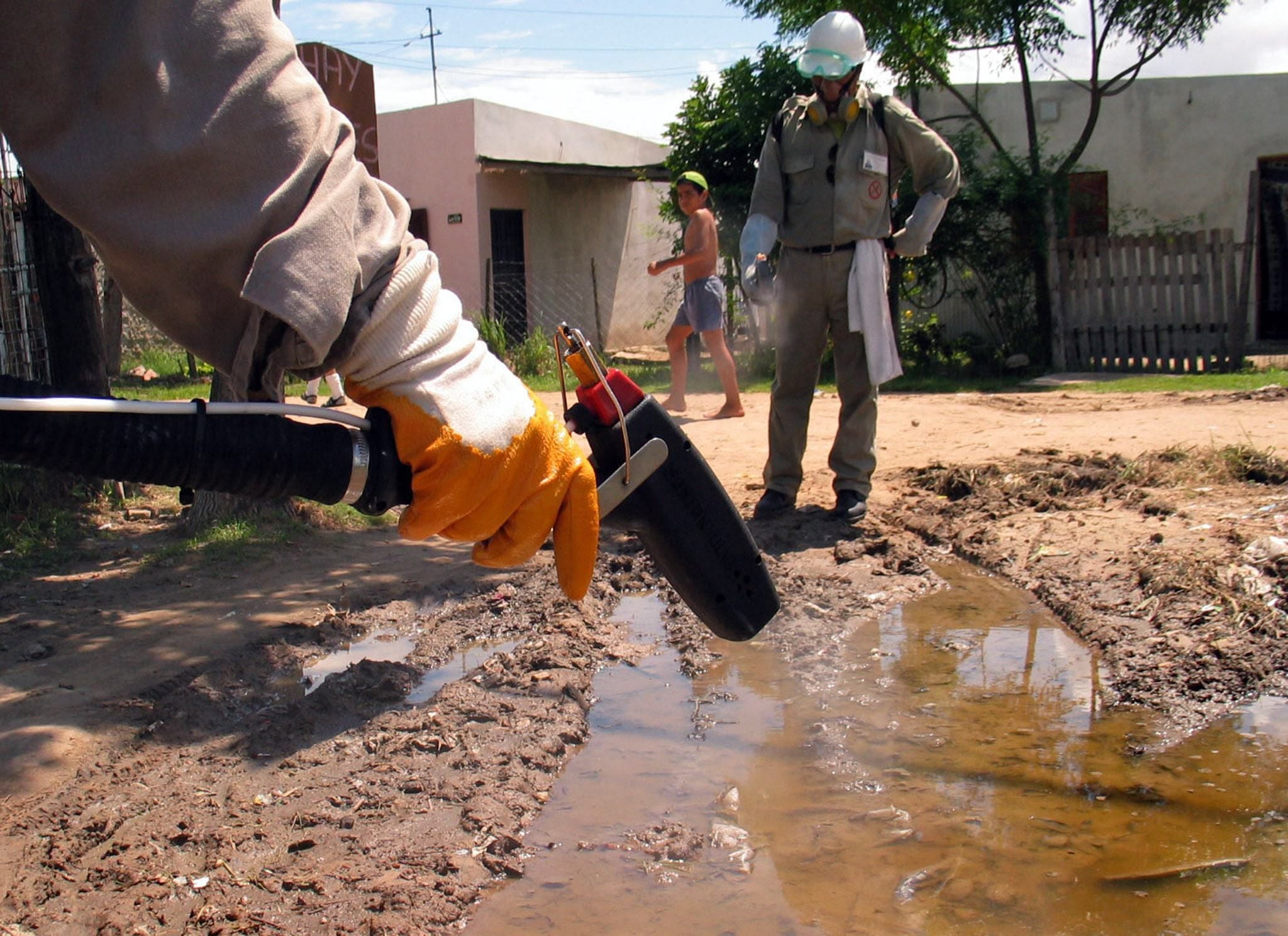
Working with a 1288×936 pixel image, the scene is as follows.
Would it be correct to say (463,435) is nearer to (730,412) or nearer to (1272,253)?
(730,412)

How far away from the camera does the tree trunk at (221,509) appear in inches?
198

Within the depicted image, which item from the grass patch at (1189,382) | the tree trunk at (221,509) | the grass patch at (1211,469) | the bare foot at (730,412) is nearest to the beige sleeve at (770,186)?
the grass patch at (1211,469)

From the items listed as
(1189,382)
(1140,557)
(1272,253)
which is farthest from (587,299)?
(1140,557)

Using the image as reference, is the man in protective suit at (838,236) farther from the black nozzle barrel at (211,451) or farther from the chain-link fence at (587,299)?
the chain-link fence at (587,299)

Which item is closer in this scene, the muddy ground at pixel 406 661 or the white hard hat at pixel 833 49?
the muddy ground at pixel 406 661

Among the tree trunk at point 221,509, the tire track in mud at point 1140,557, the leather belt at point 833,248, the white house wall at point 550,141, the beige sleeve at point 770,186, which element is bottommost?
the tire track in mud at point 1140,557

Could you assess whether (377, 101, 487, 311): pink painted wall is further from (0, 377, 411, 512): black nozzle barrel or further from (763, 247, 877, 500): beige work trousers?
(0, 377, 411, 512): black nozzle barrel

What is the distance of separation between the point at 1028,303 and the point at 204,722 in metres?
9.88

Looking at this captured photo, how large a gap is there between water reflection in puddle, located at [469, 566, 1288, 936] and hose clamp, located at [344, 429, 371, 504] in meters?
1.26

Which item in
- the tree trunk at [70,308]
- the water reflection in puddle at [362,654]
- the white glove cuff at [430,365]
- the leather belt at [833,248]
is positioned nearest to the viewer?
the white glove cuff at [430,365]

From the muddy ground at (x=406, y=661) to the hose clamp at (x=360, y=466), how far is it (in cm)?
121

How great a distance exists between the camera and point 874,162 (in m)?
4.88

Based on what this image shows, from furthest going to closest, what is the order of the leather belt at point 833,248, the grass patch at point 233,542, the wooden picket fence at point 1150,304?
the wooden picket fence at point 1150,304 < the leather belt at point 833,248 < the grass patch at point 233,542

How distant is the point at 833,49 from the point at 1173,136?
10.1 m
